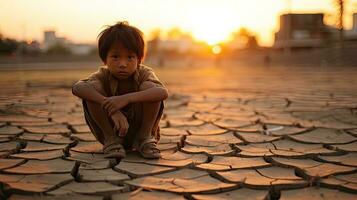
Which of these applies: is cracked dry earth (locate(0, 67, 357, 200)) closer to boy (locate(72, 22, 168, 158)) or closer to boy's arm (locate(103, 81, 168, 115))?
boy (locate(72, 22, 168, 158))

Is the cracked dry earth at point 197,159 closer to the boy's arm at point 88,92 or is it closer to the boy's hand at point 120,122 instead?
the boy's hand at point 120,122

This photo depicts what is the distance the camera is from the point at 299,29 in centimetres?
3244

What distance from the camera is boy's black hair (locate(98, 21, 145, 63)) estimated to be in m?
1.96

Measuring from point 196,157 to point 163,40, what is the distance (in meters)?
41.0

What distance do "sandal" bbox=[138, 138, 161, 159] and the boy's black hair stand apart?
18.2 inches

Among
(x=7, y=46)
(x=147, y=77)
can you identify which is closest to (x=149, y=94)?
(x=147, y=77)

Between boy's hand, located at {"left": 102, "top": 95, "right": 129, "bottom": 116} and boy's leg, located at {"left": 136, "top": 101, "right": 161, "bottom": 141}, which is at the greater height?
boy's hand, located at {"left": 102, "top": 95, "right": 129, "bottom": 116}

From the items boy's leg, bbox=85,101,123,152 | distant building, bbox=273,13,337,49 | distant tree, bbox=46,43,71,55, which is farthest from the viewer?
distant tree, bbox=46,43,71,55

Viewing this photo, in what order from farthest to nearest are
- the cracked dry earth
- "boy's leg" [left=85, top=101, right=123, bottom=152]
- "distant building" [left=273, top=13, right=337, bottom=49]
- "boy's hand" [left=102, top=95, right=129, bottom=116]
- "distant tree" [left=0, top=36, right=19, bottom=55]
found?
1. "distant building" [left=273, top=13, right=337, bottom=49]
2. "distant tree" [left=0, top=36, right=19, bottom=55]
3. "boy's leg" [left=85, top=101, right=123, bottom=152]
4. "boy's hand" [left=102, top=95, right=129, bottom=116]
5. the cracked dry earth

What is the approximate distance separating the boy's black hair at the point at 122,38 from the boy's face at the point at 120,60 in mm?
24

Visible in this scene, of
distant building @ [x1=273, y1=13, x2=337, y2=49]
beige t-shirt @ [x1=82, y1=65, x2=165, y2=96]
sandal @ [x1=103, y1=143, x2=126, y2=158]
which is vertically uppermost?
distant building @ [x1=273, y1=13, x2=337, y2=49]

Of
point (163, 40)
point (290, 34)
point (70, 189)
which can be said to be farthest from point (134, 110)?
point (163, 40)

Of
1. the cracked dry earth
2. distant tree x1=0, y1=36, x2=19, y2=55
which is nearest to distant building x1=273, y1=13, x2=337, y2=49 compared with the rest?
distant tree x1=0, y1=36, x2=19, y2=55

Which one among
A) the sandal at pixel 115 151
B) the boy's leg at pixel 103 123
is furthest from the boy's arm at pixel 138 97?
the sandal at pixel 115 151
